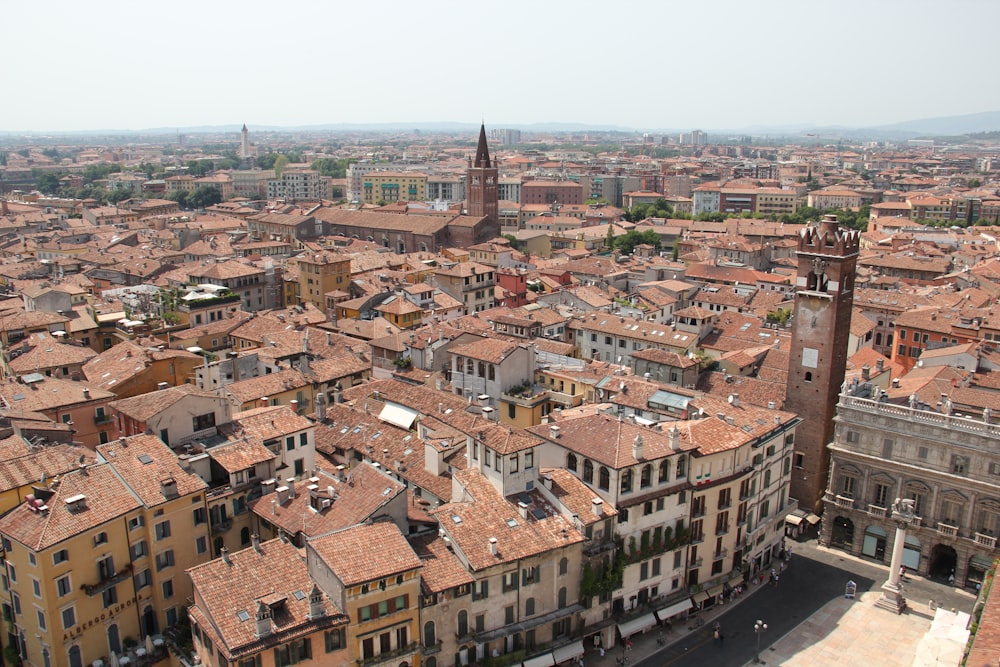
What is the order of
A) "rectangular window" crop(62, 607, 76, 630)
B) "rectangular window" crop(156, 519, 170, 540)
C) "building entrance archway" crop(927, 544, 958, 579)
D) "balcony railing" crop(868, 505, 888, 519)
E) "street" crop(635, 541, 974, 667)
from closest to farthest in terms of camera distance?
1. "rectangular window" crop(62, 607, 76, 630)
2. "rectangular window" crop(156, 519, 170, 540)
3. "street" crop(635, 541, 974, 667)
4. "building entrance archway" crop(927, 544, 958, 579)
5. "balcony railing" crop(868, 505, 888, 519)

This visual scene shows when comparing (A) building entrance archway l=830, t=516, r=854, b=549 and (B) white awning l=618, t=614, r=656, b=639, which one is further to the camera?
(A) building entrance archway l=830, t=516, r=854, b=549

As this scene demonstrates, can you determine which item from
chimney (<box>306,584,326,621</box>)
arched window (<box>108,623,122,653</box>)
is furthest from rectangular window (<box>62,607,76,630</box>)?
chimney (<box>306,584,326,621</box>)

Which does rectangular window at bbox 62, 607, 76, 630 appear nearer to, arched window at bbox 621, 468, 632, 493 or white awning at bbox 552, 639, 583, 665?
white awning at bbox 552, 639, 583, 665

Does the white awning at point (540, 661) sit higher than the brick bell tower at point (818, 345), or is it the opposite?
the brick bell tower at point (818, 345)

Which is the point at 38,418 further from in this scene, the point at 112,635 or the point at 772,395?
the point at 772,395

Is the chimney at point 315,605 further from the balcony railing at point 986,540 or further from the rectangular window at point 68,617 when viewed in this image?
the balcony railing at point 986,540

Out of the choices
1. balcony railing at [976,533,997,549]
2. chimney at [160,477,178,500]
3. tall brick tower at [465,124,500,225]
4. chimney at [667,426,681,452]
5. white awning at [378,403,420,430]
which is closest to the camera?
chimney at [160,477,178,500]

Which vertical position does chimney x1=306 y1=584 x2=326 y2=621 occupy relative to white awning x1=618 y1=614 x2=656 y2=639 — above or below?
above

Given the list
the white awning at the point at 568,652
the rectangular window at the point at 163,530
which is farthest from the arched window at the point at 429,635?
the rectangular window at the point at 163,530
